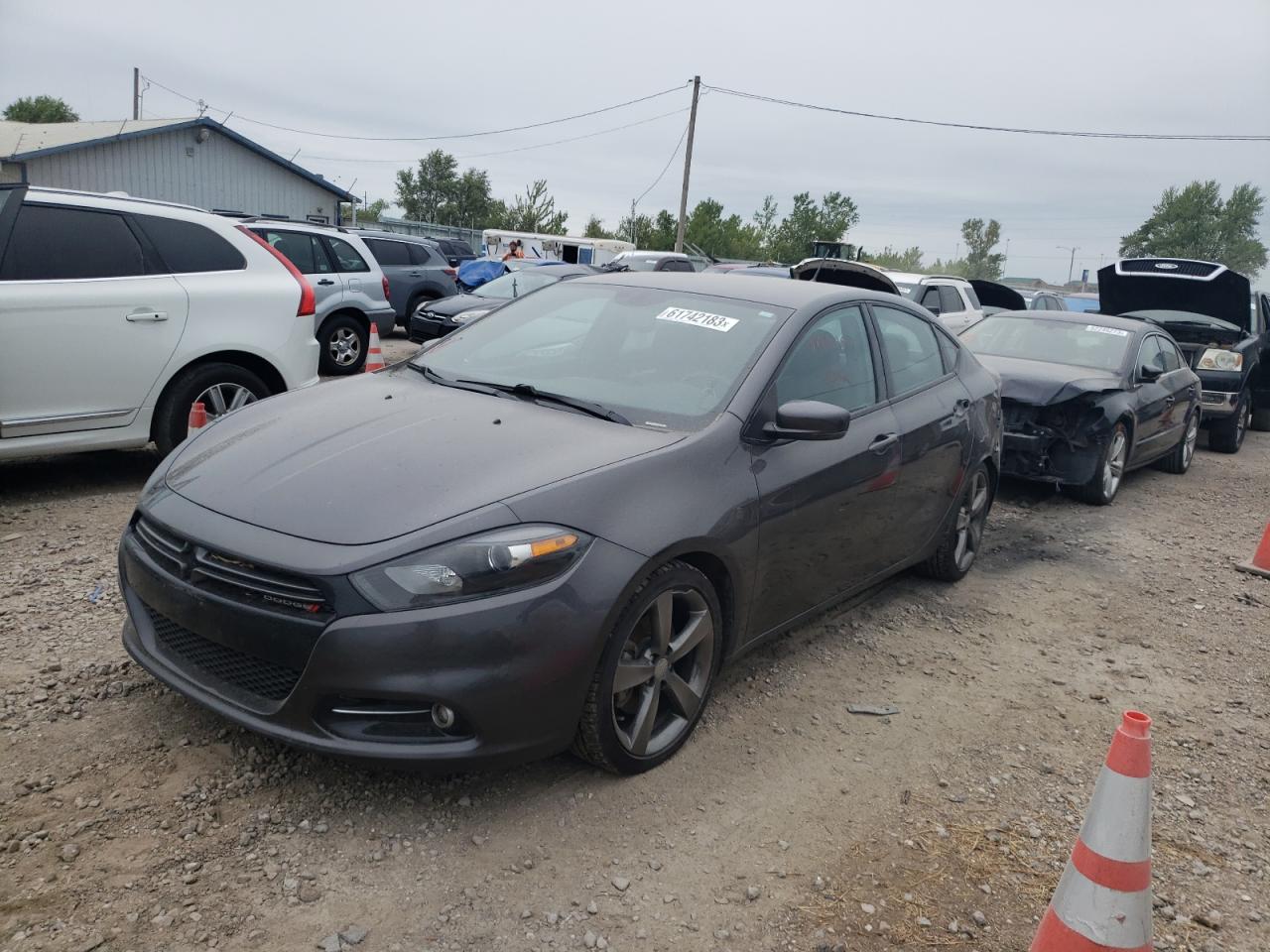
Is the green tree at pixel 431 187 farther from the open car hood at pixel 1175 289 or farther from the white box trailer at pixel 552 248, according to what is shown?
the open car hood at pixel 1175 289

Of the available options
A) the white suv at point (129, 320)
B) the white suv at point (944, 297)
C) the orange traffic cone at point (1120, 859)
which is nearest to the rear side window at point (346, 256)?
the white suv at point (129, 320)

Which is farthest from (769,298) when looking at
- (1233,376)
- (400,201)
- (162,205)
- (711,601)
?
(400,201)

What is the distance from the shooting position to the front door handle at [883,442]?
4126 millimetres

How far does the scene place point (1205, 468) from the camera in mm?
10555

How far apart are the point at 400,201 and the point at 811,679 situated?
7648 centimetres

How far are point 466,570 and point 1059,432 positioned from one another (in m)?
6.16

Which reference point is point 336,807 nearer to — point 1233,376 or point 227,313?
point 227,313

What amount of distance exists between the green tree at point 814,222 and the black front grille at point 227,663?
6114cm

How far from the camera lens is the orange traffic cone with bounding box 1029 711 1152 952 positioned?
225cm

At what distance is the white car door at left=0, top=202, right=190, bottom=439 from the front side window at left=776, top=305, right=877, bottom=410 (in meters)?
3.84

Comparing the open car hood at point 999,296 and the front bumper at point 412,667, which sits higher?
the open car hood at point 999,296

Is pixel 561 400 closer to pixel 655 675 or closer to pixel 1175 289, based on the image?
pixel 655 675

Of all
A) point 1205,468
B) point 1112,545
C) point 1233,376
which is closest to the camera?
point 1112,545

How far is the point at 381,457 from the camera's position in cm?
311
